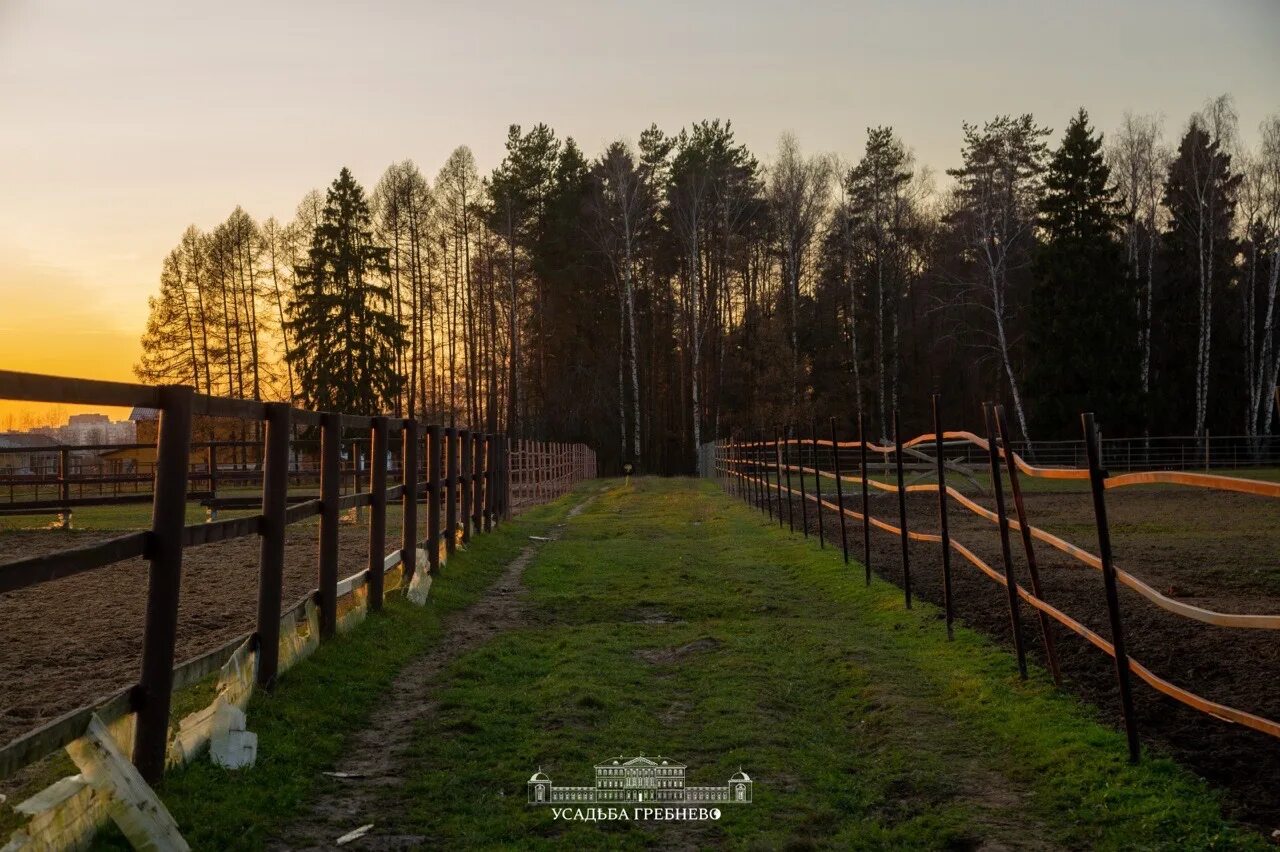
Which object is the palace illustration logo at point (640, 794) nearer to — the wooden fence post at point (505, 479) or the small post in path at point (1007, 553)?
the small post in path at point (1007, 553)

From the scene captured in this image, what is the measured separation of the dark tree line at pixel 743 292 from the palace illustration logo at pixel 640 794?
3733 cm

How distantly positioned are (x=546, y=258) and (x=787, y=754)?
47735mm

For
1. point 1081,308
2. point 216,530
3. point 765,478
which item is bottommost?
point 765,478

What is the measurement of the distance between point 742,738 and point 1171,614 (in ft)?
13.6

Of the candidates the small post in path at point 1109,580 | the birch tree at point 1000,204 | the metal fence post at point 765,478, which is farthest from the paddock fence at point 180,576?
the birch tree at point 1000,204

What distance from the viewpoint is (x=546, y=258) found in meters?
51.1

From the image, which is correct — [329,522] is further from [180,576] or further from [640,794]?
[640,794]

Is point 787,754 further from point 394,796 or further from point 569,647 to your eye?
point 569,647

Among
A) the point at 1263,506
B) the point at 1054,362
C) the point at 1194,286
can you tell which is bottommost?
the point at 1263,506

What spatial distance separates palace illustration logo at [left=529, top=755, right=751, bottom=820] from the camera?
379cm

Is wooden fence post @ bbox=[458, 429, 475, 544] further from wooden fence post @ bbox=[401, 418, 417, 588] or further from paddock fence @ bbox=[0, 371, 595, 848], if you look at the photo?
wooden fence post @ bbox=[401, 418, 417, 588]

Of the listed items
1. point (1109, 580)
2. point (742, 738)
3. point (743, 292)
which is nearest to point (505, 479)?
point (742, 738)

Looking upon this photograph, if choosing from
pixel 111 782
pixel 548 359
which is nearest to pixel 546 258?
pixel 548 359

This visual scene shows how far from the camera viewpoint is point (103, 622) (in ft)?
24.9
